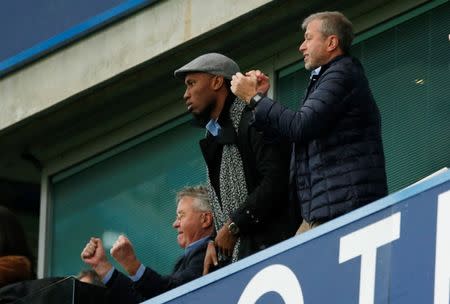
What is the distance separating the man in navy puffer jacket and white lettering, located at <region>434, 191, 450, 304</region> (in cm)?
125

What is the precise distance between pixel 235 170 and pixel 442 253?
2.50 metres

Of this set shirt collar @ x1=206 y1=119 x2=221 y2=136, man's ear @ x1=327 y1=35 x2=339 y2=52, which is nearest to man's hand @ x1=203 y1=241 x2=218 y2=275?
shirt collar @ x1=206 y1=119 x2=221 y2=136

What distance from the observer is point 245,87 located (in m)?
11.2

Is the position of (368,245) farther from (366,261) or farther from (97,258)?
(97,258)

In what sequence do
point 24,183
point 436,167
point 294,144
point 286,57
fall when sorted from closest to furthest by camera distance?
point 294,144 → point 436,167 → point 286,57 → point 24,183

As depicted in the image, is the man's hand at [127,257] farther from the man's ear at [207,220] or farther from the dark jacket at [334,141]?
the dark jacket at [334,141]

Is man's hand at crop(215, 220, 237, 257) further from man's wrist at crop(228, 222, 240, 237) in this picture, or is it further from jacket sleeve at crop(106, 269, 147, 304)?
jacket sleeve at crop(106, 269, 147, 304)

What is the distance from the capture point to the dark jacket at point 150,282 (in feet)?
39.3

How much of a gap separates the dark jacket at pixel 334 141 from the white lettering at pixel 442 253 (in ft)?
4.10

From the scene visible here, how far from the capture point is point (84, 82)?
635 inches

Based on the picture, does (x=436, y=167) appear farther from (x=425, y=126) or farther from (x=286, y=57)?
(x=286, y=57)

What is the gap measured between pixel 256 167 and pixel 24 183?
233 inches

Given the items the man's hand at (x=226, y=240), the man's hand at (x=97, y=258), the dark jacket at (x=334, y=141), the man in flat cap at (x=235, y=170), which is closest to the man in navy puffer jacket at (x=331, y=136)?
the dark jacket at (x=334, y=141)

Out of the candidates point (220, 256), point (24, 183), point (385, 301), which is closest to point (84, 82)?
point (24, 183)
